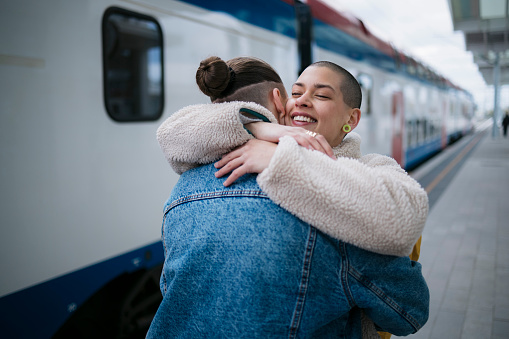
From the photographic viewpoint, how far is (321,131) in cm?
→ 136

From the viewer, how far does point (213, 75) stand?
3.92 feet

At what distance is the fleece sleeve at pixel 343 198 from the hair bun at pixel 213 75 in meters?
0.32

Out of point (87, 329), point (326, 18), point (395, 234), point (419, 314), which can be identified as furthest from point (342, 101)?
point (326, 18)

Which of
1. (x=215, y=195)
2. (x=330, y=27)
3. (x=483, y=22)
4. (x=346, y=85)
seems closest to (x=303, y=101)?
(x=346, y=85)

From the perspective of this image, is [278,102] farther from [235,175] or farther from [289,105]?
[235,175]

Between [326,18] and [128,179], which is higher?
[326,18]

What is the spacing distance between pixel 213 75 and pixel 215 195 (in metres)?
0.33

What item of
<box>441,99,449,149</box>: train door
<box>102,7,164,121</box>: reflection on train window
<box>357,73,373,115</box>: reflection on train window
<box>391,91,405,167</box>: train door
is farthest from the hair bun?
<box>441,99,449,149</box>: train door

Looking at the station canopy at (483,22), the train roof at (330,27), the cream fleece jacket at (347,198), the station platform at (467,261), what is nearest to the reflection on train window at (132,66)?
the train roof at (330,27)

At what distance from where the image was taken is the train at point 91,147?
2.15 meters

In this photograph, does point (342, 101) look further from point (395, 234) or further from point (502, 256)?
point (502, 256)

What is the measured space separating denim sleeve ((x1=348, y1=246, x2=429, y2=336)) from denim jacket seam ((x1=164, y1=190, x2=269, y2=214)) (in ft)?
0.82

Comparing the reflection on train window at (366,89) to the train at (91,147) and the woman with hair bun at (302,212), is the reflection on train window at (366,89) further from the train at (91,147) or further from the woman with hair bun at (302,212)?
the woman with hair bun at (302,212)

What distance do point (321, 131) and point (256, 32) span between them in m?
2.79
